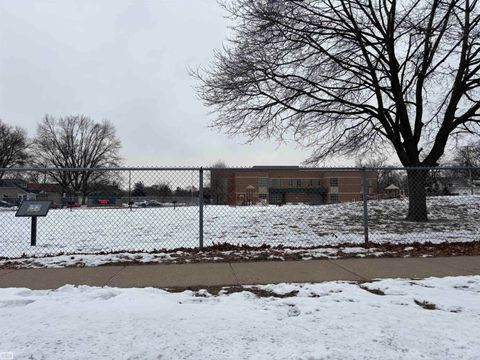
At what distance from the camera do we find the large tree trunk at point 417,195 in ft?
39.3

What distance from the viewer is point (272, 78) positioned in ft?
45.9

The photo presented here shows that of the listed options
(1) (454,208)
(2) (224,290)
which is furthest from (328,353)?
(1) (454,208)

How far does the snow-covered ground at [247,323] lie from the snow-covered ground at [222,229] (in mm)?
4126

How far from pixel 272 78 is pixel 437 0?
5535 mm

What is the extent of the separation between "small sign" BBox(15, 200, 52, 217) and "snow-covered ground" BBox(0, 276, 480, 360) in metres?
5.49

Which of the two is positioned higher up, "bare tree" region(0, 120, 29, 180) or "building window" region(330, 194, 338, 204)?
"bare tree" region(0, 120, 29, 180)

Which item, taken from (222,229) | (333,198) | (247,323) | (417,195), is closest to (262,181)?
(222,229)

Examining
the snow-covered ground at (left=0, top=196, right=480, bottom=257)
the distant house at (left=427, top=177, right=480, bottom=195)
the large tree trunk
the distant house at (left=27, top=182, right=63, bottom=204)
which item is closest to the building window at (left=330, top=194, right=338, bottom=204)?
the snow-covered ground at (left=0, top=196, right=480, bottom=257)

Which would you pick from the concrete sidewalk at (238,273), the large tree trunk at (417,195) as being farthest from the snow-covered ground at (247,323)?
the large tree trunk at (417,195)

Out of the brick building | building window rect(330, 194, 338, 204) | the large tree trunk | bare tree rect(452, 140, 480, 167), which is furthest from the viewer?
bare tree rect(452, 140, 480, 167)

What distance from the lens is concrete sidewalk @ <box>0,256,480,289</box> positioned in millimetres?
5480

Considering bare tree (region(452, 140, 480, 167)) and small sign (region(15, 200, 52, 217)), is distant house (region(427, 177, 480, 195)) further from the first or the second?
small sign (region(15, 200, 52, 217))

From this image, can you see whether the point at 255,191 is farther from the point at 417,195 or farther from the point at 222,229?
the point at 417,195

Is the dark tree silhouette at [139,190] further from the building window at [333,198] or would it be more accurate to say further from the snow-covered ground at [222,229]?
the building window at [333,198]
